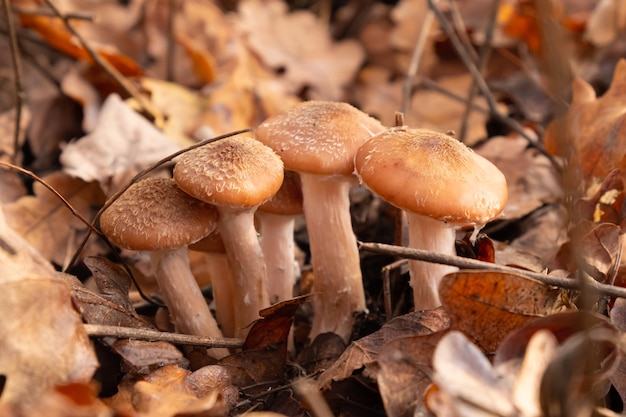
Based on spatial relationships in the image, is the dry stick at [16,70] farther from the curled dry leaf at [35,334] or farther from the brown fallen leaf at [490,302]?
the brown fallen leaf at [490,302]

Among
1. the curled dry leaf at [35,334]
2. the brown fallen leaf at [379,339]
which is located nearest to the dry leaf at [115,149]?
the curled dry leaf at [35,334]

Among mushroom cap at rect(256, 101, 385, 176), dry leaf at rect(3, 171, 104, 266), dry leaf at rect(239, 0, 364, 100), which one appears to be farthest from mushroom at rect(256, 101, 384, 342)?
dry leaf at rect(239, 0, 364, 100)

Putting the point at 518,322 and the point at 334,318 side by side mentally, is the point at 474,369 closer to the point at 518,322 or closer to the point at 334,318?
the point at 518,322

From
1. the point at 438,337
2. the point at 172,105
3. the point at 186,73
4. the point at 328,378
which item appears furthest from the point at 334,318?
the point at 186,73

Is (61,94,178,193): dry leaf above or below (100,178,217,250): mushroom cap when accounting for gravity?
below

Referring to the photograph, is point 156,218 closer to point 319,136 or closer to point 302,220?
point 319,136

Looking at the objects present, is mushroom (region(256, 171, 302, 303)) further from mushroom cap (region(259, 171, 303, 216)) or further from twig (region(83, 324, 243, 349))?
twig (region(83, 324, 243, 349))

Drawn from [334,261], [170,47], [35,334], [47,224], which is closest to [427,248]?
[334,261]
